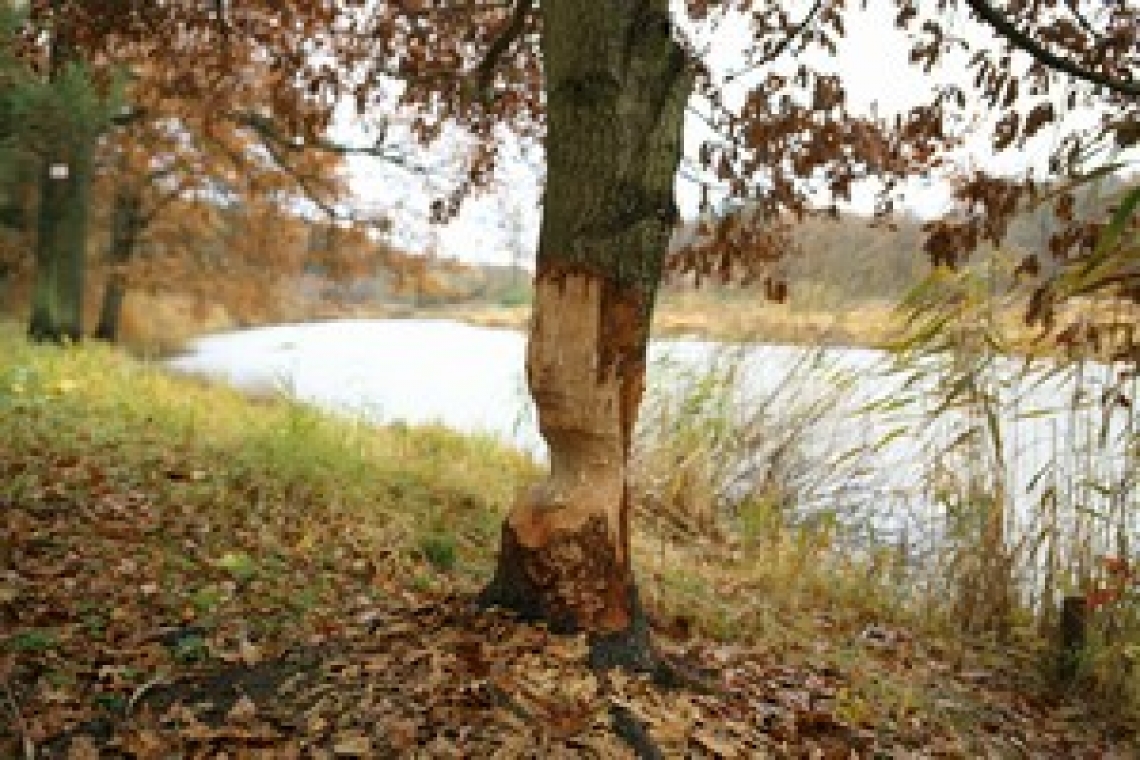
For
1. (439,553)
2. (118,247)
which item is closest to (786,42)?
(439,553)

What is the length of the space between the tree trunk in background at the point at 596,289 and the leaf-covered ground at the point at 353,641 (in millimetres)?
168

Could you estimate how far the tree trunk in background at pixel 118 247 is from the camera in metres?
12.3

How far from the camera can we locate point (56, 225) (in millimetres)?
8734

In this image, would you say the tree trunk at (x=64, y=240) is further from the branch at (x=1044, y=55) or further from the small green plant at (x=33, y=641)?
the branch at (x=1044, y=55)

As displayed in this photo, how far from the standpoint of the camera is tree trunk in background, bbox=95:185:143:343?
12.3 metres

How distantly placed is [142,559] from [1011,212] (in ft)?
9.46

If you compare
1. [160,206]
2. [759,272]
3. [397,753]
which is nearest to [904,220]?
[759,272]

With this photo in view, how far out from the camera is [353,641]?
232 cm

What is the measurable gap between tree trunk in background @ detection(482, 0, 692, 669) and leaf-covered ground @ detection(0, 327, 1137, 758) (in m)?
0.17

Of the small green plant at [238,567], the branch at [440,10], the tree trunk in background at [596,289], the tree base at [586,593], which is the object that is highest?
the branch at [440,10]

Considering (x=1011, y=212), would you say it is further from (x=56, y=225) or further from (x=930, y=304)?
(x=56, y=225)

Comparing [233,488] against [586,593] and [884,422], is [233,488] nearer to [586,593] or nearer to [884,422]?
[586,593]

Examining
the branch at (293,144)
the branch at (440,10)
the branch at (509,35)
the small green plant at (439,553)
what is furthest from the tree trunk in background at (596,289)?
the branch at (293,144)

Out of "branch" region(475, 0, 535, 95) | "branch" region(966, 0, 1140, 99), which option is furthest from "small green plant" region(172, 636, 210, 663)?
"branch" region(966, 0, 1140, 99)
